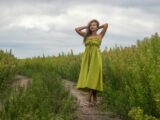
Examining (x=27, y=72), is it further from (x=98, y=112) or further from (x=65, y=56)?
(x=98, y=112)

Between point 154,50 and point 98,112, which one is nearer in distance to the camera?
point 154,50

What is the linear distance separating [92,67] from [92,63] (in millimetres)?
94

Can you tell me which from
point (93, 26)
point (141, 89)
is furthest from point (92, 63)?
point (141, 89)

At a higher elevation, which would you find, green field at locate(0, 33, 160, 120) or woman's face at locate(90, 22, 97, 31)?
woman's face at locate(90, 22, 97, 31)

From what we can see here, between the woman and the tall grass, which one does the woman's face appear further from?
the tall grass

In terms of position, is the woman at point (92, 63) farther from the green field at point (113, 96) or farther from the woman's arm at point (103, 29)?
the green field at point (113, 96)

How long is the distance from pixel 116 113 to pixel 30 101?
235 cm

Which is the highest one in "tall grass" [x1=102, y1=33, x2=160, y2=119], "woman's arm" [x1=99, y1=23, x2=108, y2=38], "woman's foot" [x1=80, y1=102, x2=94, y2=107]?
"woman's arm" [x1=99, y1=23, x2=108, y2=38]

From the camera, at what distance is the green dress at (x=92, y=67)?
493 inches

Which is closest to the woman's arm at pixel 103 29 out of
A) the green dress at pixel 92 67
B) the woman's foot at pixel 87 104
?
the green dress at pixel 92 67

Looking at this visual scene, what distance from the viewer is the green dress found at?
41.1 feet

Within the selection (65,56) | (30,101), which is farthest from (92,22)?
(65,56)

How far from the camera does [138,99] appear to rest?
9.73m

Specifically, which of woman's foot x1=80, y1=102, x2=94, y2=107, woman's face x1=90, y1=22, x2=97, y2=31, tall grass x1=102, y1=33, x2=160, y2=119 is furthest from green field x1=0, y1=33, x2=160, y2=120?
woman's face x1=90, y1=22, x2=97, y2=31
